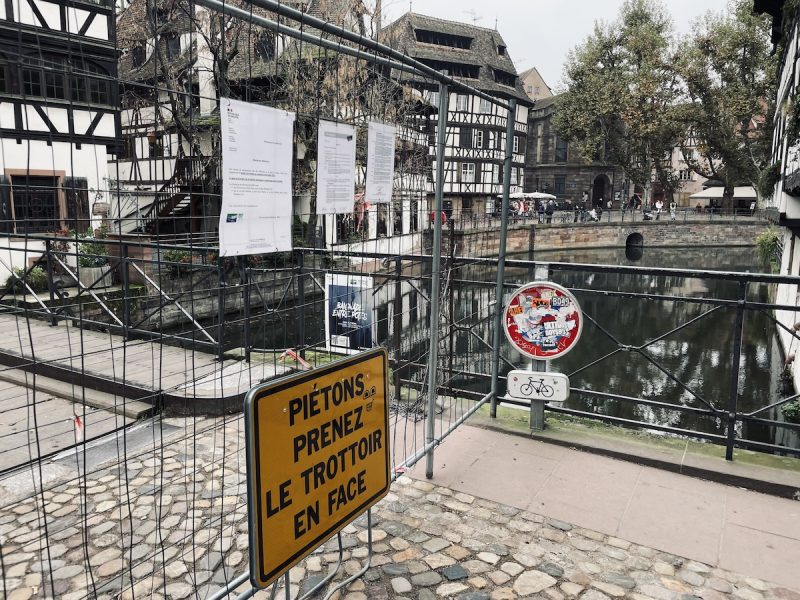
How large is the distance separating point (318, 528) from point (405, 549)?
96cm

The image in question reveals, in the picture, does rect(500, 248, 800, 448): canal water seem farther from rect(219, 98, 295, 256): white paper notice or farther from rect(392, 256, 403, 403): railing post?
rect(219, 98, 295, 256): white paper notice

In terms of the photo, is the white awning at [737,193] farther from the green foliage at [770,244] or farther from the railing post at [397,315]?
the railing post at [397,315]

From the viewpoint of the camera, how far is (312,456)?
227 centimetres

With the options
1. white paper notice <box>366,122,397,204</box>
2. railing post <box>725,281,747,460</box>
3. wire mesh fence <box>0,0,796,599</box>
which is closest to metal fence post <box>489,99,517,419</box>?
wire mesh fence <box>0,0,796,599</box>

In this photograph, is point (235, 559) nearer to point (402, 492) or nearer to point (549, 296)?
point (402, 492)

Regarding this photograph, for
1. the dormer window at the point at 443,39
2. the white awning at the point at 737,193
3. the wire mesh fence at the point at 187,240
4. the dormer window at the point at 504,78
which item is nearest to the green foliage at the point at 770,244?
the wire mesh fence at the point at 187,240

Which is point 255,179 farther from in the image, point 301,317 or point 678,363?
point 678,363

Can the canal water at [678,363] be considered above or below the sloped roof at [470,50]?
below

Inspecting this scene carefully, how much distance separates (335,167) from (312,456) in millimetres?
1365

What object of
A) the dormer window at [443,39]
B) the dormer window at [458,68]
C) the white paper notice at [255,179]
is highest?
the dormer window at [443,39]

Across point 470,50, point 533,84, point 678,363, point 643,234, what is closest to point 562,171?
point 533,84

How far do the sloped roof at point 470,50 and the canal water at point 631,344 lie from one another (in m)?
21.7

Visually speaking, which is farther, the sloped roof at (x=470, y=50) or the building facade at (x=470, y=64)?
the sloped roof at (x=470, y=50)

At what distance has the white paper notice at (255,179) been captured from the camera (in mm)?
2143
